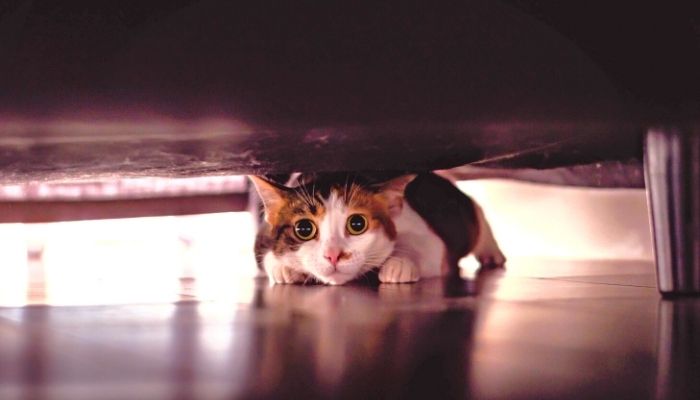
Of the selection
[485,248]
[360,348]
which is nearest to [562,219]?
[485,248]

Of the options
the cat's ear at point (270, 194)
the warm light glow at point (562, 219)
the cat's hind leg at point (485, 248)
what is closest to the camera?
the cat's ear at point (270, 194)

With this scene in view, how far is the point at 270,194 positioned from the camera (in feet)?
5.03

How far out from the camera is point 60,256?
7.99 ft

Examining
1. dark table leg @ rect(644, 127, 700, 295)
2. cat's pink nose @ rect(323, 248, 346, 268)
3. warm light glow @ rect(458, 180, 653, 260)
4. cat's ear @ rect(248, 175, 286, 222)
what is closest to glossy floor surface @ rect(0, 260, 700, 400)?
dark table leg @ rect(644, 127, 700, 295)

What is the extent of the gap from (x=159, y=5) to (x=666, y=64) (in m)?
0.56

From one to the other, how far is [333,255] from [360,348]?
0.83m

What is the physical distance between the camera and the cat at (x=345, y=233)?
1427 mm

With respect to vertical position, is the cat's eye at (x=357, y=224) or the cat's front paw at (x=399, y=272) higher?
the cat's eye at (x=357, y=224)

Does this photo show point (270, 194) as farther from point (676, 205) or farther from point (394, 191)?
point (676, 205)

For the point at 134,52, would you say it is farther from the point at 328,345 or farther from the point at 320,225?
the point at 320,225

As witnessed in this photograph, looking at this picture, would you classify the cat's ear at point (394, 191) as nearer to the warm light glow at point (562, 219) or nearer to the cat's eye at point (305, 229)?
the cat's eye at point (305, 229)

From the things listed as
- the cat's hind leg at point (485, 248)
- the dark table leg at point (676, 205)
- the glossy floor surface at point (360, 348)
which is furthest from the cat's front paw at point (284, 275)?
the dark table leg at point (676, 205)

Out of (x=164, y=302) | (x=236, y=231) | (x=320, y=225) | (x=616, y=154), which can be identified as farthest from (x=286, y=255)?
(x=236, y=231)

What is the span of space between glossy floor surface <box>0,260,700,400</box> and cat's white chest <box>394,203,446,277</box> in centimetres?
58
